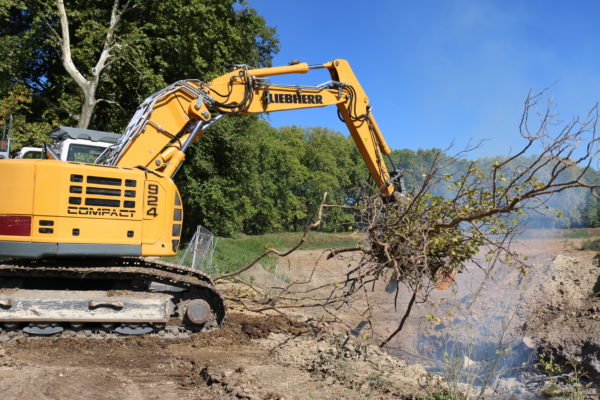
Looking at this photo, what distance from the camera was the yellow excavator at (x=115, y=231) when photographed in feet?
19.2

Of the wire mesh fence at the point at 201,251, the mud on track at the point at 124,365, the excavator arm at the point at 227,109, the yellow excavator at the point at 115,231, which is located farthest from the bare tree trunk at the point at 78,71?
the mud on track at the point at 124,365

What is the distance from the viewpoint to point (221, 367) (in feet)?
18.2

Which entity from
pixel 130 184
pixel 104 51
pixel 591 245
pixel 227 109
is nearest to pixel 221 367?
pixel 130 184

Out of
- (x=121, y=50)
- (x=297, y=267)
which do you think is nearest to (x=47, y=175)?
(x=121, y=50)

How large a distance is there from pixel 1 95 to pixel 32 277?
33.6 ft

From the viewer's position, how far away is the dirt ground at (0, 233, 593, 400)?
4762mm

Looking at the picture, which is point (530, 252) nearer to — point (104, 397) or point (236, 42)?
point (104, 397)

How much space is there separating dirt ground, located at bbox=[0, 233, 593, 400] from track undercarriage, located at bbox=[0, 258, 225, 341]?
0.61 feet

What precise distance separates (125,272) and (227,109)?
274 centimetres

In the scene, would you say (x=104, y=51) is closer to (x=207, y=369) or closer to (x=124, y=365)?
(x=124, y=365)

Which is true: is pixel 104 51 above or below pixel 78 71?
above

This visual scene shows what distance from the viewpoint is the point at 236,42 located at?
1802 centimetres

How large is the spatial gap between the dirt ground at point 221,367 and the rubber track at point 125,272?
58cm

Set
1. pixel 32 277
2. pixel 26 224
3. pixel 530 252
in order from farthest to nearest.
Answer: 1. pixel 530 252
2. pixel 32 277
3. pixel 26 224
